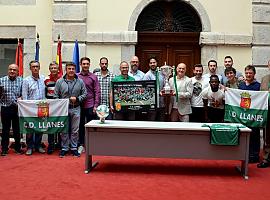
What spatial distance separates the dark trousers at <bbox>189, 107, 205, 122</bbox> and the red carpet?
3.20ft

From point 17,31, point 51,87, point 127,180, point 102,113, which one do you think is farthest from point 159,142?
point 17,31

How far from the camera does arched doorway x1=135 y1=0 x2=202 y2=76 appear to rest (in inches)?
391

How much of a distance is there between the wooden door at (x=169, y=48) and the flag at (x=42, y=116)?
10.5ft

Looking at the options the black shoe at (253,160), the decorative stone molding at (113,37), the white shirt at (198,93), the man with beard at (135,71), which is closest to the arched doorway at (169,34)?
the decorative stone molding at (113,37)

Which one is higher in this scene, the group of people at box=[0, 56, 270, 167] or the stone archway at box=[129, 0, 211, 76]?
the stone archway at box=[129, 0, 211, 76]

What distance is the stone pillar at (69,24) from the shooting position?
9.58 metres

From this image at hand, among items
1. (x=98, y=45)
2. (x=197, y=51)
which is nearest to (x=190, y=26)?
(x=197, y=51)

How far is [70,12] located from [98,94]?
2.92 metres

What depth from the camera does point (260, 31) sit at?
9656 mm

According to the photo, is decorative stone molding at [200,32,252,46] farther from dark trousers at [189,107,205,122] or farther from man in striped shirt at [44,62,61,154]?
man in striped shirt at [44,62,61,154]

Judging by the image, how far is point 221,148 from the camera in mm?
6016

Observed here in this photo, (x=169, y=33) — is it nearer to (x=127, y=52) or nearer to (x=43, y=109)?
(x=127, y=52)

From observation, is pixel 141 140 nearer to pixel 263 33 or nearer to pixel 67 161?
pixel 67 161

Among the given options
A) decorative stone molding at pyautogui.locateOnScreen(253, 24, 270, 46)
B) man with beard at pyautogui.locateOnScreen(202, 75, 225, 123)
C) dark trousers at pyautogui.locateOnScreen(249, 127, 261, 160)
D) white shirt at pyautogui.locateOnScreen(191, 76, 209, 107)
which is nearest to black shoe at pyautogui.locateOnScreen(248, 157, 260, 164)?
dark trousers at pyautogui.locateOnScreen(249, 127, 261, 160)
